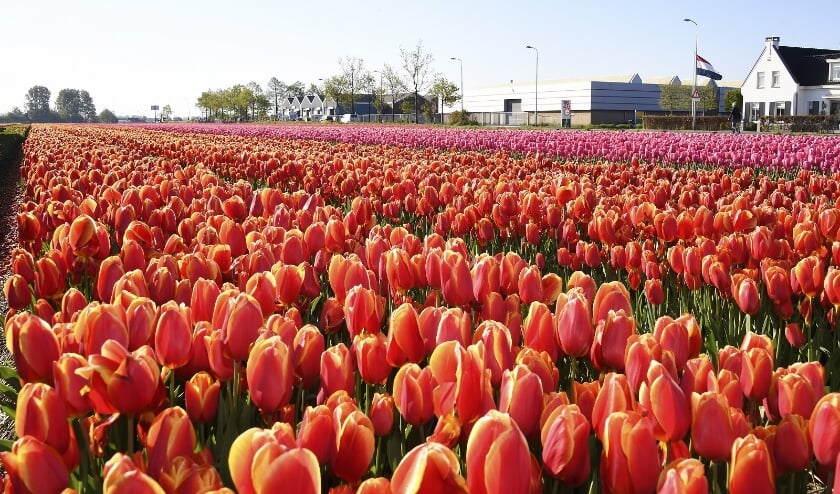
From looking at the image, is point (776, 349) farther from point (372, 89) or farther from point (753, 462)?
point (372, 89)

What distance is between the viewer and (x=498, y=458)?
45.7 inches

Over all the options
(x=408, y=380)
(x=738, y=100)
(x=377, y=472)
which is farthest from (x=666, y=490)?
(x=738, y=100)

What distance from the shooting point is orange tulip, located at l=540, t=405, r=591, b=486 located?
1.38 metres

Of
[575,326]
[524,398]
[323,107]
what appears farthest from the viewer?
[323,107]

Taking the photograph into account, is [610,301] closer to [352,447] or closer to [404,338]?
[404,338]

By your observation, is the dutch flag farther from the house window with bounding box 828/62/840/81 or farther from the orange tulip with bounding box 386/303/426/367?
the orange tulip with bounding box 386/303/426/367

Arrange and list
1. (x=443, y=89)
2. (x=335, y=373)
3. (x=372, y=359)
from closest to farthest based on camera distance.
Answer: (x=335, y=373) → (x=372, y=359) → (x=443, y=89)

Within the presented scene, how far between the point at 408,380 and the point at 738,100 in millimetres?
84659

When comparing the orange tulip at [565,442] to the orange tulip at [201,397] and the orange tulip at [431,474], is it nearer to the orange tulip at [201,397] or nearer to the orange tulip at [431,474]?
the orange tulip at [431,474]

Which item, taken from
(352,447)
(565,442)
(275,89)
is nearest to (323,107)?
(275,89)

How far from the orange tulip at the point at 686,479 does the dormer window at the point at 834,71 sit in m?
68.1

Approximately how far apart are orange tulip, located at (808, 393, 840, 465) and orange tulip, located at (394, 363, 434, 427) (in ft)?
2.45

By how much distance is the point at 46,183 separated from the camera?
693cm

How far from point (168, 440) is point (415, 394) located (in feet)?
1.66
